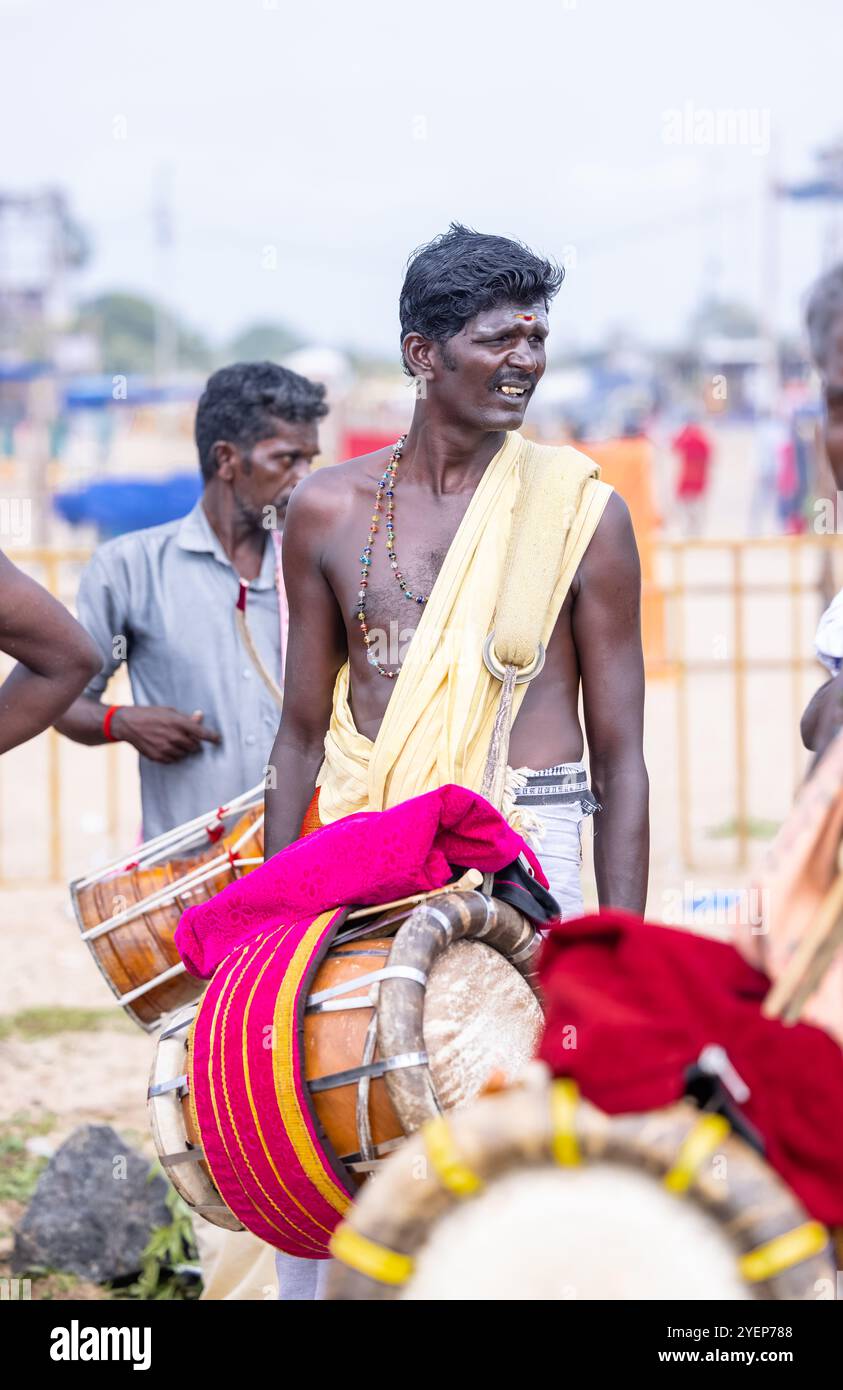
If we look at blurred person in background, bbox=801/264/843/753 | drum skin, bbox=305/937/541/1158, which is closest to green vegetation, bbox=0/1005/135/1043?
drum skin, bbox=305/937/541/1158

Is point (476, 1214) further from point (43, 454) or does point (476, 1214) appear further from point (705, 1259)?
point (43, 454)

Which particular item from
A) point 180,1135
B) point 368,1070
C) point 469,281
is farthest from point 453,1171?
point 469,281

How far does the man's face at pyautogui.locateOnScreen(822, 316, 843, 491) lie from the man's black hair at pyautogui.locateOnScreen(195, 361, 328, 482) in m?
2.64

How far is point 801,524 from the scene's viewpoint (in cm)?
2597

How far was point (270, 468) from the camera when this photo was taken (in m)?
4.98

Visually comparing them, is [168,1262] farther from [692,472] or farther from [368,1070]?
[692,472]

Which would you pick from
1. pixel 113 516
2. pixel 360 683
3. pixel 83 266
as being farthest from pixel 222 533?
pixel 83 266

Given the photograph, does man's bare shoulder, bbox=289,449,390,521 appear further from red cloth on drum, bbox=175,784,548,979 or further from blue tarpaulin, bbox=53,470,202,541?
blue tarpaulin, bbox=53,470,202,541

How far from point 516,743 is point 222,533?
1866mm

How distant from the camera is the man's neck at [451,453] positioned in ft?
12.1

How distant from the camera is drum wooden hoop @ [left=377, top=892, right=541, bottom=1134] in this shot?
2.76 m

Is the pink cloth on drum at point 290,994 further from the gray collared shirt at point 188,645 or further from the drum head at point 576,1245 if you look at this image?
the gray collared shirt at point 188,645
